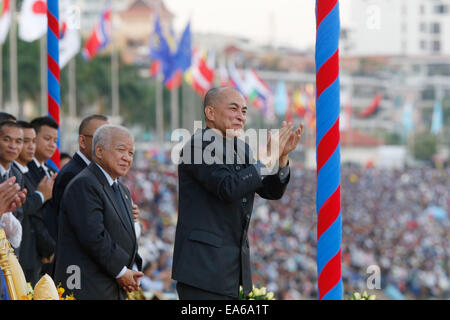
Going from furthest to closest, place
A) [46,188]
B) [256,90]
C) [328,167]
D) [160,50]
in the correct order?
1. [256,90]
2. [160,50]
3. [46,188]
4. [328,167]

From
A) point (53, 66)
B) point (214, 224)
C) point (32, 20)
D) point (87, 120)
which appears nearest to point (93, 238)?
point (214, 224)

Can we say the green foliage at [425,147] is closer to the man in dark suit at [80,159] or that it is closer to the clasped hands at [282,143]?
the man in dark suit at [80,159]

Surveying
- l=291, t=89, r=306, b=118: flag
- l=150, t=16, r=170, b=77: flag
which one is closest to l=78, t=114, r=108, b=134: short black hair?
l=150, t=16, r=170, b=77: flag

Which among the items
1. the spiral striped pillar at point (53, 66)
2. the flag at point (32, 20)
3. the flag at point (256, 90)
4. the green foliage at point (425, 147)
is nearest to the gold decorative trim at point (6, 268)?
the spiral striped pillar at point (53, 66)

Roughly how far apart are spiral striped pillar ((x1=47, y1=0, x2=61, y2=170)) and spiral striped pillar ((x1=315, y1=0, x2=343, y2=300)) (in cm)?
334

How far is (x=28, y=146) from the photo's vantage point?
6.04m

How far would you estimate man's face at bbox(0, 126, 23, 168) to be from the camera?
5.45m

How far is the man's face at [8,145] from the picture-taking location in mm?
5449

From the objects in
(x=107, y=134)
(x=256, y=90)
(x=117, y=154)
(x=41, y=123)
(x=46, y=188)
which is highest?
(x=256, y=90)

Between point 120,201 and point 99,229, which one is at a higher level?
point 120,201

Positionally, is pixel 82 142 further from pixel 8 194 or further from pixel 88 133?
pixel 8 194

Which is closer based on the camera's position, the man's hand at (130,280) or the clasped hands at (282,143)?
the clasped hands at (282,143)

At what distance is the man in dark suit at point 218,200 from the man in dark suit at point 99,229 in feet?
1.39

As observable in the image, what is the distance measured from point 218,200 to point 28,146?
85.2 inches
